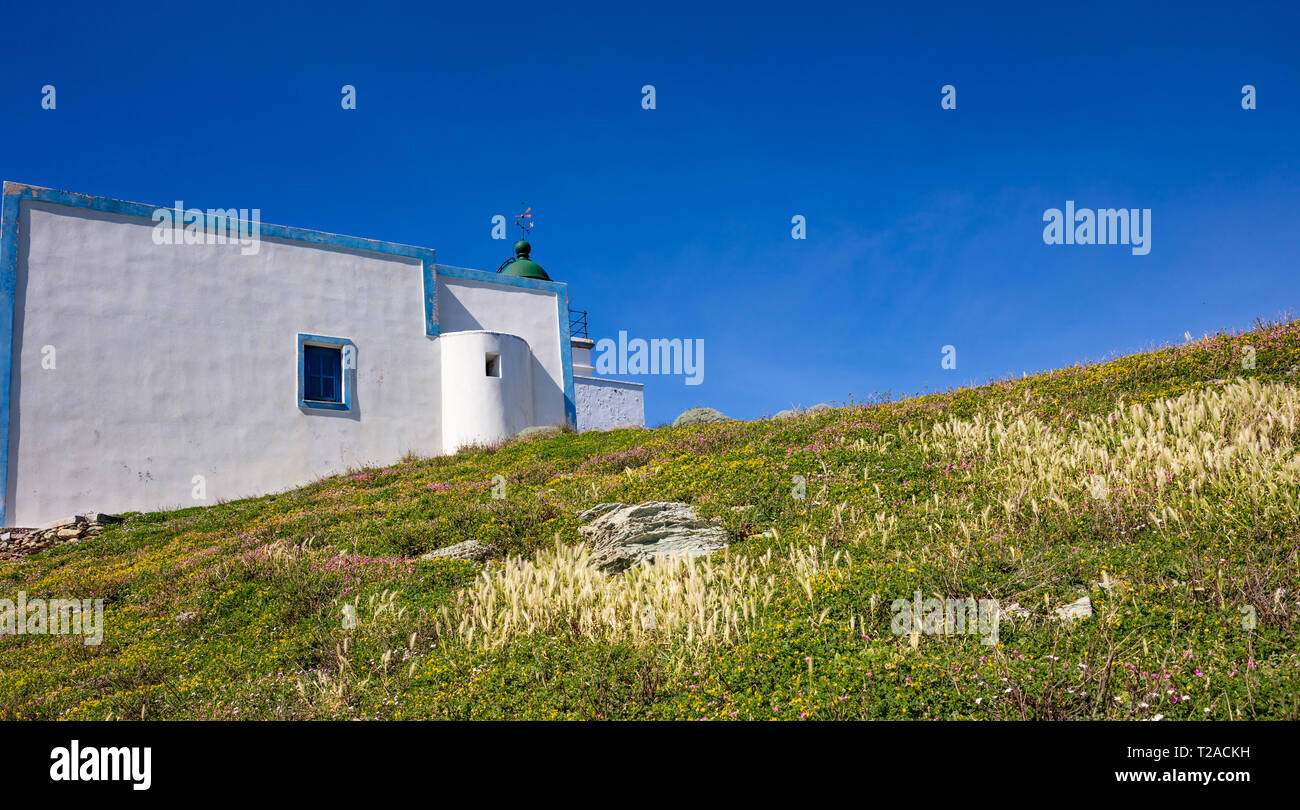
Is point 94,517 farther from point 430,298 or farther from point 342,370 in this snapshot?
point 430,298

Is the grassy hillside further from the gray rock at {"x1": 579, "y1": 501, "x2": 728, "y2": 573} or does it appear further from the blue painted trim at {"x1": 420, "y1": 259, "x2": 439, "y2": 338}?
the blue painted trim at {"x1": 420, "y1": 259, "x2": 439, "y2": 338}

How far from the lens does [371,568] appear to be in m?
9.94

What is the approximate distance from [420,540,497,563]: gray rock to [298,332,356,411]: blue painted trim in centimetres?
1610

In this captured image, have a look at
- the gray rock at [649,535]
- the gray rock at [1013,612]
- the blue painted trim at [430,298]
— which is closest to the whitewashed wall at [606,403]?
the blue painted trim at [430,298]

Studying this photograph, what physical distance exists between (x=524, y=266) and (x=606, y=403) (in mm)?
9286

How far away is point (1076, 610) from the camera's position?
5.56 metres

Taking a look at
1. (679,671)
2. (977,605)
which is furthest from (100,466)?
(977,605)

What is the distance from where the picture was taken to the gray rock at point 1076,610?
17.8ft

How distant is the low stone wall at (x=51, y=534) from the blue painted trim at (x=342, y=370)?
6215 millimetres

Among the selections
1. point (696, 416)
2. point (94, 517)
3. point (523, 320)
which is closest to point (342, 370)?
point (523, 320)

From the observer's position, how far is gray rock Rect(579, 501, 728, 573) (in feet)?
29.6

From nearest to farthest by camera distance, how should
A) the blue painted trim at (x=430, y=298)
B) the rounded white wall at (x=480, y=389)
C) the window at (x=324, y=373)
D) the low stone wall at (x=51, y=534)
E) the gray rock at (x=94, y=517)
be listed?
the low stone wall at (x=51, y=534), the gray rock at (x=94, y=517), the window at (x=324, y=373), the rounded white wall at (x=480, y=389), the blue painted trim at (x=430, y=298)

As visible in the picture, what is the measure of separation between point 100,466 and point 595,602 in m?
20.3

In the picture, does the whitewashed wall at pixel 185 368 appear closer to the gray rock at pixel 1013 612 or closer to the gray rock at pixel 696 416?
the gray rock at pixel 696 416
